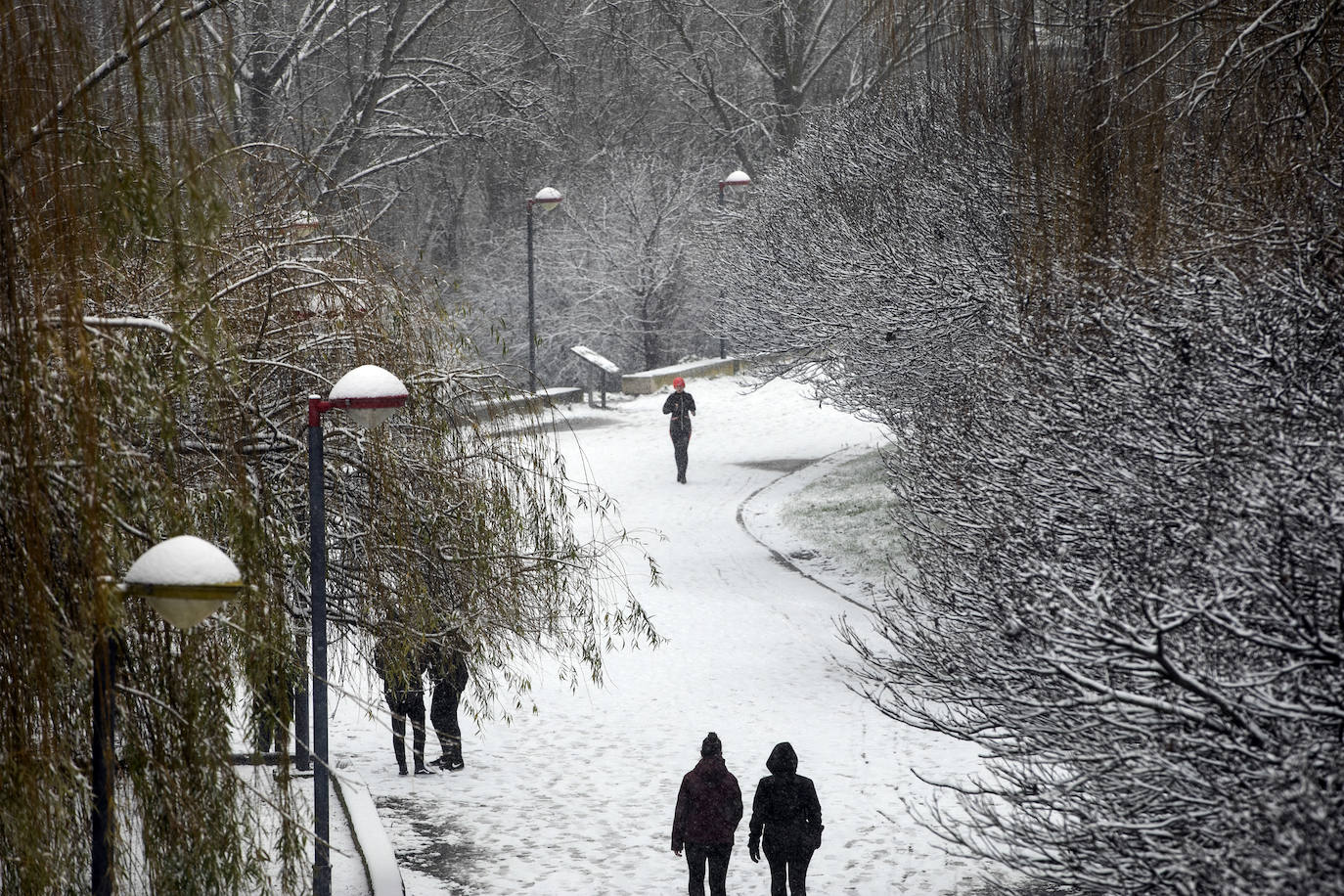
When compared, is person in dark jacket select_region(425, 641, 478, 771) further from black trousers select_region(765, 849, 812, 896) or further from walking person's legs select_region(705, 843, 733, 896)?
black trousers select_region(765, 849, 812, 896)

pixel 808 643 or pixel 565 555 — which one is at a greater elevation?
pixel 565 555

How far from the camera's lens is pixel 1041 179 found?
32.6ft

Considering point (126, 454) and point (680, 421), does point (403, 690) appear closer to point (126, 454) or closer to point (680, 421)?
point (126, 454)

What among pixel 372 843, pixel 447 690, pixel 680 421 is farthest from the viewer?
pixel 680 421

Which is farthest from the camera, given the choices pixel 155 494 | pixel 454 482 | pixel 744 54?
pixel 744 54

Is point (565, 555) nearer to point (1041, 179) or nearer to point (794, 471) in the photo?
point (1041, 179)

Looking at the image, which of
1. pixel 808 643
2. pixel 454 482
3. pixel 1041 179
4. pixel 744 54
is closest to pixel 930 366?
pixel 808 643

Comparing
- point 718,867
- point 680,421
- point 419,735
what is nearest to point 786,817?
point 718,867

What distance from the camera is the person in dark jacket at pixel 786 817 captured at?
9.31m

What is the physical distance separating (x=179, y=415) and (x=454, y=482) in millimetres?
2291

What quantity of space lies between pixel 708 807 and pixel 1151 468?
4016 mm

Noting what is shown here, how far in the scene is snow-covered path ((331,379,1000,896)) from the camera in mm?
10617

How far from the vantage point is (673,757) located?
43.1ft

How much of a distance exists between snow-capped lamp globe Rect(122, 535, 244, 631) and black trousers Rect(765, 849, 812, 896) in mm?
5112
